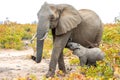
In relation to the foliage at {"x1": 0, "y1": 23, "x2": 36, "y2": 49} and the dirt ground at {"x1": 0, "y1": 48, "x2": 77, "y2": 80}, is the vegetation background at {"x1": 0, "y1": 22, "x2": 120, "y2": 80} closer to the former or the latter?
the foliage at {"x1": 0, "y1": 23, "x2": 36, "y2": 49}

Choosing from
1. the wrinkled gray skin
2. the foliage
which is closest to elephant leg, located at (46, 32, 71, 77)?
the wrinkled gray skin

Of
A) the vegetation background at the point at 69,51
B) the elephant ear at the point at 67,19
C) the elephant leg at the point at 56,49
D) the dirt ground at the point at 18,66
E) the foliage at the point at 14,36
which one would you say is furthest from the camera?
the foliage at the point at 14,36

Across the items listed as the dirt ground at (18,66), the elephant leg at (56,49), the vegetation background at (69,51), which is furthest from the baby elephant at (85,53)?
the dirt ground at (18,66)

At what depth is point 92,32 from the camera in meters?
9.77

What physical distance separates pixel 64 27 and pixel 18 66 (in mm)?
3003

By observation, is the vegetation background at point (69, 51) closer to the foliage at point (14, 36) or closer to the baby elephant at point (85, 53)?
the foliage at point (14, 36)

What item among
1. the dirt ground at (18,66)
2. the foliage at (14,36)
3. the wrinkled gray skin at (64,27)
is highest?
the wrinkled gray skin at (64,27)

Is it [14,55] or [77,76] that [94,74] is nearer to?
[77,76]

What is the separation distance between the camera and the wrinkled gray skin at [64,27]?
8.45m

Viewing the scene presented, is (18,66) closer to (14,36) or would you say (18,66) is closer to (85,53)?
(85,53)

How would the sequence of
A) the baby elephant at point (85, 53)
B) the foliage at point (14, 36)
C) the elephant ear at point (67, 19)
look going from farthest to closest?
the foliage at point (14, 36)
the baby elephant at point (85, 53)
the elephant ear at point (67, 19)

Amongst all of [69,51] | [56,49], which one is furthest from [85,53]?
[69,51]

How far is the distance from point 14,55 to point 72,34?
17.2 feet

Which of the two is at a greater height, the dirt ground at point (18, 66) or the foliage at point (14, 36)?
the dirt ground at point (18, 66)
